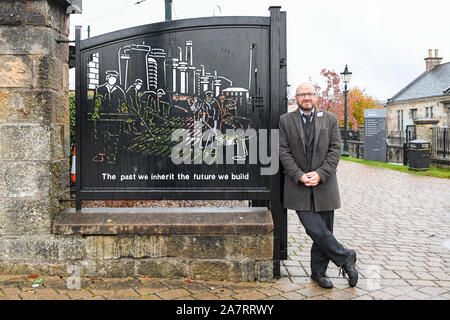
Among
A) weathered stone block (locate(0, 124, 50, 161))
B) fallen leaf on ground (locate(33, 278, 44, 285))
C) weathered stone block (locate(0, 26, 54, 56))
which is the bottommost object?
fallen leaf on ground (locate(33, 278, 44, 285))

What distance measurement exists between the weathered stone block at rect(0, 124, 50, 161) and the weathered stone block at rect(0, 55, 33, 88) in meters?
0.40

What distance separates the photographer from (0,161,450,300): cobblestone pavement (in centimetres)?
376

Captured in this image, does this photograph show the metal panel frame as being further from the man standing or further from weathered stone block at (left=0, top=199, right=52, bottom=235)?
weathered stone block at (left=0, top=199, right=52, bottom=235)

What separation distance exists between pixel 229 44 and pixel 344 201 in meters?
7.03

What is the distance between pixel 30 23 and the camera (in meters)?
3.93

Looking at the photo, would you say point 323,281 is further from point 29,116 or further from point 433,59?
point 433,59

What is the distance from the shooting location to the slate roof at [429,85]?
39816 mm

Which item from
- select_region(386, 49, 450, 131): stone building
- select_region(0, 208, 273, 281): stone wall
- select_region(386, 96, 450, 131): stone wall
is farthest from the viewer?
select_region(386, 49, 450, 131): stone building

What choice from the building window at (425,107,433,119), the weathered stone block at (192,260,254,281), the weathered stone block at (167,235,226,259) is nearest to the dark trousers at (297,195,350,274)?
the weathered stone block at (192,260,254,281)

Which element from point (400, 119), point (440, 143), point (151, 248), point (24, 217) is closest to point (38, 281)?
point (24, 217)

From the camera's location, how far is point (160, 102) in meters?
4.23

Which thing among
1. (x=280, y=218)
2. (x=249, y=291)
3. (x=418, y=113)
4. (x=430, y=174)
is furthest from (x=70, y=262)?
(x=418, y=113)

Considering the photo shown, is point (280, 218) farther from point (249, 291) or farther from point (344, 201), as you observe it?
point (344, 201)

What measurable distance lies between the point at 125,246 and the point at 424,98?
42.1 metres
